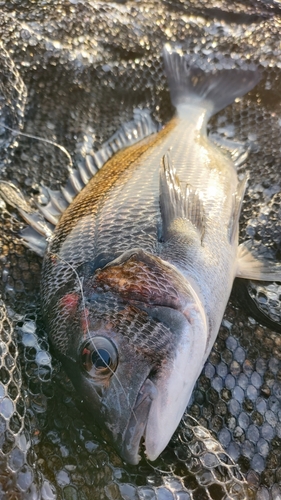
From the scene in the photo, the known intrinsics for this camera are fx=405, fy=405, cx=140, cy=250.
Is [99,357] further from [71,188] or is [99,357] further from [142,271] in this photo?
[71,188]

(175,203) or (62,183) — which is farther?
(62,183)

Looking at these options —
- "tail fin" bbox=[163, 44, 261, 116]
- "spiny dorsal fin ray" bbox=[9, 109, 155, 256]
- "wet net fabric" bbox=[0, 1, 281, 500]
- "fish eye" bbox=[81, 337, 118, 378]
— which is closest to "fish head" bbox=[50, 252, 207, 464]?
"fish eye" bbox=[81, 337, 118, 378]

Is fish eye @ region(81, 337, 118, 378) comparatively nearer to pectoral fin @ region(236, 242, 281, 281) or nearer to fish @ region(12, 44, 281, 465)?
fish @ region(12, 44, 281, 465)

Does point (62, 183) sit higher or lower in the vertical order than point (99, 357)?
higher

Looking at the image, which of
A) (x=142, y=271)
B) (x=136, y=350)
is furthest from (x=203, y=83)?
(x=136, y=350)

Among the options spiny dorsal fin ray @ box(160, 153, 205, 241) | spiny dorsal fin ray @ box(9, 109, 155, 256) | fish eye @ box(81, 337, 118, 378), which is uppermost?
spiny dorsal fin ray @ box(9, 109, 155, 256)

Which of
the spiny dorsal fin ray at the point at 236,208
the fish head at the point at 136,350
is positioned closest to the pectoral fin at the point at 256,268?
the spiny dorsal fin ray at the point at 236,208
